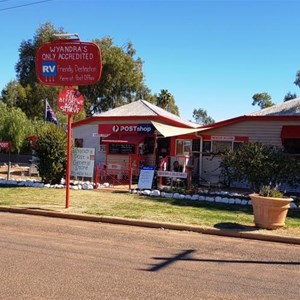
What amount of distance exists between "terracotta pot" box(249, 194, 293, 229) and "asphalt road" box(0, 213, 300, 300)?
3.34 feet

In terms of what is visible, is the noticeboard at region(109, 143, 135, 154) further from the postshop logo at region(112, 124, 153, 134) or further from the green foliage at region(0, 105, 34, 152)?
the green foliage at region(0, 105, 34, 152)

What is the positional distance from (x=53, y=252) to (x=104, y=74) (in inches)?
1780

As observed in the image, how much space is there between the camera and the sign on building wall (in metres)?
18.3

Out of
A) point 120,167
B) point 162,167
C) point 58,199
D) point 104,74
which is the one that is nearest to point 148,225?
point 58,199

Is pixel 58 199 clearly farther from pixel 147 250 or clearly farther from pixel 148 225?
pixel 147 250

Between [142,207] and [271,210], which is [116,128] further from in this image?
[271,210]

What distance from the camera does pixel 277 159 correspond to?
1502 cm

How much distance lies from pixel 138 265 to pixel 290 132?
50.8 feet

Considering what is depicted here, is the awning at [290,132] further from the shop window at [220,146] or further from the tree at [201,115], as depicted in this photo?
the tree at [201,115]

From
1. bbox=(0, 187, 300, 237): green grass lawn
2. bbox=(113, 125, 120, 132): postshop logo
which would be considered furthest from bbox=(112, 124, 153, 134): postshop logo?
bbox=(0, 187, 300, 237): green grass lawn

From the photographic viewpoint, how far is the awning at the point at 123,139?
24922mm

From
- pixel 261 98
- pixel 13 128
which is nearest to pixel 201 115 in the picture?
pixel 261 98

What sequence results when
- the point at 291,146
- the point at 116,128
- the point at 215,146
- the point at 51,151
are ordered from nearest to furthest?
the point at 51,151
the point at 291,146
the point at 215,146
the point at 116,128

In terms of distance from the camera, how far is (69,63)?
12602 millimetres
